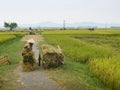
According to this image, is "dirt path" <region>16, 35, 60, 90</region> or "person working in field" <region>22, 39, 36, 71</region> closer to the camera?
"dirt path" <region>16, 35, 60, 90</region>

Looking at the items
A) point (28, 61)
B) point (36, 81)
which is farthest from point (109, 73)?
point (28, 61)

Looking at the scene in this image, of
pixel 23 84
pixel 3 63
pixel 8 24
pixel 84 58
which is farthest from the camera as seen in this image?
pixel 8 24

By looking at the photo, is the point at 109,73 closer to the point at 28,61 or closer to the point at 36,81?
the point at 36,81

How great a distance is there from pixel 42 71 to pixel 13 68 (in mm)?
1778

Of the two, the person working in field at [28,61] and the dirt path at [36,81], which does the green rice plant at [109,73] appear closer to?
the dirt path at [36,81]

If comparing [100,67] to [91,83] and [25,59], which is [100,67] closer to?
[91,83]

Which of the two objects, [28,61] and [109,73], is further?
[28,61]

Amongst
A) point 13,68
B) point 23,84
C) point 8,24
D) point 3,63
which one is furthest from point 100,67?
point 8,24

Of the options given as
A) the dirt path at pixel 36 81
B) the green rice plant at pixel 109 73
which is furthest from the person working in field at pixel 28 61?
the green rice plant at pixel 109 73

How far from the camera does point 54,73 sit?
39.6ft

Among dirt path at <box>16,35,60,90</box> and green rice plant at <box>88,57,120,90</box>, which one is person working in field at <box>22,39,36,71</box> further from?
green rice plant at <box>88,57,120,90</box>

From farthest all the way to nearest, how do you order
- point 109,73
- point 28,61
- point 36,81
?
point 28,61
point 36,81
point 109,73

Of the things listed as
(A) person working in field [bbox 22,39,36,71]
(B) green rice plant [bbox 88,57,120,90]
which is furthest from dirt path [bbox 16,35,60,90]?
(B) green rice plant [bbox 88,57,120,90]

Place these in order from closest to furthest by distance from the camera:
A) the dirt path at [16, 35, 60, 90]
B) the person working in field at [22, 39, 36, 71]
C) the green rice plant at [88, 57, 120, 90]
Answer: the green rice plant at [88, 57, 120, 90], the dirt path at [16, 35, 60, 90], the person working in field at [22, 39, 36, 71]
